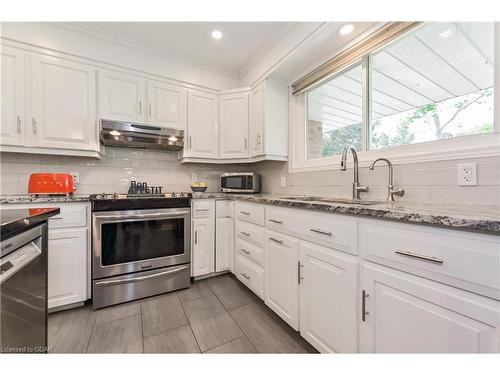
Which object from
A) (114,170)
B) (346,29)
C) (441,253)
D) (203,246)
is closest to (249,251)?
(203,246)

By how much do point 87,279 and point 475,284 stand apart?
2281 millimetres

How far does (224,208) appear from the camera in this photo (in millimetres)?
2256

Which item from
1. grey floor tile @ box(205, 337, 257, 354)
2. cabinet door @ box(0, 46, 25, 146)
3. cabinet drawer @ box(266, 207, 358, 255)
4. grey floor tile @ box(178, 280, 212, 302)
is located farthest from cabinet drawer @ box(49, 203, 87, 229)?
cabinet drawer @ box(266, 207, 358, 255)

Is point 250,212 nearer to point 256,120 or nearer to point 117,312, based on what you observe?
point 256,120

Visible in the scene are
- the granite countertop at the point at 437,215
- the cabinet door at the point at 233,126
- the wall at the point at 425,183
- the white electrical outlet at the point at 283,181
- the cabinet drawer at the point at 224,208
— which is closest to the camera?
the granite countertop at the point at 437,215

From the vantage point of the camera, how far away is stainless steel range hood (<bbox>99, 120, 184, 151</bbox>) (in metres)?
2.03

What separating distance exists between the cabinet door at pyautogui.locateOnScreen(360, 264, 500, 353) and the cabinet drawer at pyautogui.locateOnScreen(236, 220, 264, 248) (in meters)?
0.87

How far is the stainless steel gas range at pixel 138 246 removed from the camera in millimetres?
1715

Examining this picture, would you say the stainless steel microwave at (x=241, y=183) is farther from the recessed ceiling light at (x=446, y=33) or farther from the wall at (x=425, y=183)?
the recessed ceiling light at (x=446, y=33)

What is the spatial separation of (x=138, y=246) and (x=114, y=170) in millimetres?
1014

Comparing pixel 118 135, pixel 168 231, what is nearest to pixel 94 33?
pixel 118 135

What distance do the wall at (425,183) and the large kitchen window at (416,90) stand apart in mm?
192

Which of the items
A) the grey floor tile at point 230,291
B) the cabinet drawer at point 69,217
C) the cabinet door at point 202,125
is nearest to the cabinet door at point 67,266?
the cabinet drawer at point 69,217

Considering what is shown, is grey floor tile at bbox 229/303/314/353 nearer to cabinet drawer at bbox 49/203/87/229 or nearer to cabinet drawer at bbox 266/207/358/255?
cabinet drawer at bbox 266/207/358/255
